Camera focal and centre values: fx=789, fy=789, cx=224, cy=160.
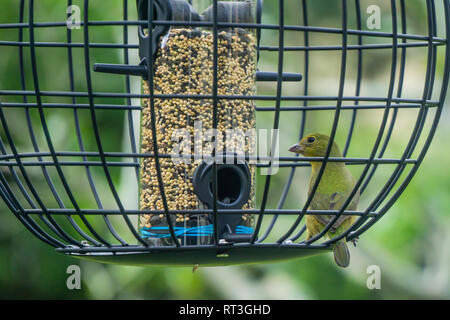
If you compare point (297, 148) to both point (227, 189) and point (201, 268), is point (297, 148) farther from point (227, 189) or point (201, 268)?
point (201, 268)

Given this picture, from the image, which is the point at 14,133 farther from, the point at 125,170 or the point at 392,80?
the point at 392,80

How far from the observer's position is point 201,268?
4.71 m

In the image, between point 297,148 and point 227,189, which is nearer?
point 227,189

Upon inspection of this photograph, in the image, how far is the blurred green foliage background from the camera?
4.86 m

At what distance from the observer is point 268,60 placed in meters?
5.55

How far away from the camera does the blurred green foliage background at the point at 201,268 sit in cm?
486

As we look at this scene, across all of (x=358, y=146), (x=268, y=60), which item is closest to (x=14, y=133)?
(x=268, y=60)

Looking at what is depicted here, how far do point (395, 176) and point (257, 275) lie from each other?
3.12 meters

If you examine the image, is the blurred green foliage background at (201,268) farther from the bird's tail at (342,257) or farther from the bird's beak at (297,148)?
the bird's tail at (342,257)

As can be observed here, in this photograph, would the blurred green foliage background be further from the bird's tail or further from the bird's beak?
the bird's tail

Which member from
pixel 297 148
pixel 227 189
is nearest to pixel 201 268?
pixel 297 148
